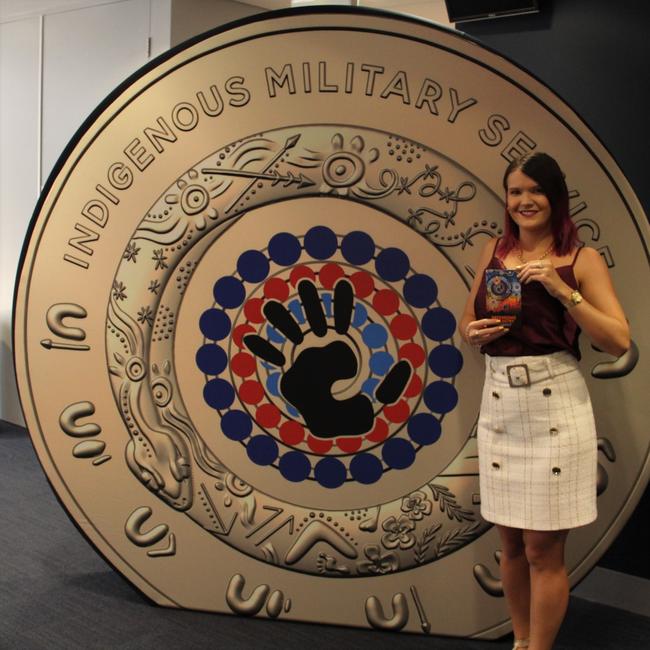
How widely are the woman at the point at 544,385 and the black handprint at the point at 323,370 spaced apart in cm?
51

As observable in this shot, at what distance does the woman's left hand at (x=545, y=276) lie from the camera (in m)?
2.16

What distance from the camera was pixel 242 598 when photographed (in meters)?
2.85

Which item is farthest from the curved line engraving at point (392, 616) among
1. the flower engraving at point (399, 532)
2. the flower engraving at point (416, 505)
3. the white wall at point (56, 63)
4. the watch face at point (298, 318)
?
the white wall at point (56, 63)

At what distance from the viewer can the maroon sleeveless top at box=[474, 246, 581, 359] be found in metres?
2.25

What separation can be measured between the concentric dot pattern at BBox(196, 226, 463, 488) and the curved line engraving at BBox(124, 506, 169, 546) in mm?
399

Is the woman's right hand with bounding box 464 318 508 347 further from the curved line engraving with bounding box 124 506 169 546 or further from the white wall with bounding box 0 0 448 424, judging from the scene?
the white wall with bounding box 0 0 448 424

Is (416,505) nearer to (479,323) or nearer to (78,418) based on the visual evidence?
(479,323)

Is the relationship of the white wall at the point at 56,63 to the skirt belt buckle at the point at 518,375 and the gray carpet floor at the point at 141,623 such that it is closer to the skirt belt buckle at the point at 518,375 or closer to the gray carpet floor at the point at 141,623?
the gray carpet floor at the point at 141,623

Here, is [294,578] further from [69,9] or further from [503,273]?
[69,9]

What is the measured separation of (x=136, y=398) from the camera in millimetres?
2859

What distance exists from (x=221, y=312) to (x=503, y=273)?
101 cm

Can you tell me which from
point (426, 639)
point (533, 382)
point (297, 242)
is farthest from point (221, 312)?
point (426, 639)

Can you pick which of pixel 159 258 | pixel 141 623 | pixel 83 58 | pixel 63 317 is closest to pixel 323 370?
pixel 159 258

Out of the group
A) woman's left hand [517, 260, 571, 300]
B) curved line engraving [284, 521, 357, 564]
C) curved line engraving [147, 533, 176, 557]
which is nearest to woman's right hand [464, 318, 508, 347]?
woman's left hand [517, 260, 571, 300]
